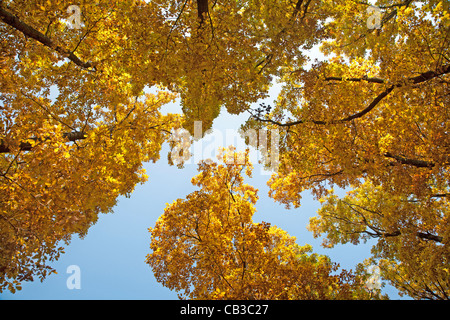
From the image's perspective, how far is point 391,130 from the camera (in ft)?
Answer: 21.4

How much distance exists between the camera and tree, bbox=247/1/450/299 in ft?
17.0

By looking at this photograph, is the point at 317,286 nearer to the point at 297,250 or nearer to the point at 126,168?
the point at 297,250

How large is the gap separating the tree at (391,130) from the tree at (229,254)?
78.7 inches

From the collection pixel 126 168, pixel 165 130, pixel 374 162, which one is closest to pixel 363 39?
pixel 374 162

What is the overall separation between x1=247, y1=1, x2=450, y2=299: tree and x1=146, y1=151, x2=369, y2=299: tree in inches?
78.7

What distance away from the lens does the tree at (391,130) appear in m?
5.19

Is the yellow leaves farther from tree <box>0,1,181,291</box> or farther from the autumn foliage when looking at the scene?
tree <box>0,1,181,291</box>

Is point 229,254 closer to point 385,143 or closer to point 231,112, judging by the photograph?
point 231,112

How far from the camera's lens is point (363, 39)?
10344 millimetres

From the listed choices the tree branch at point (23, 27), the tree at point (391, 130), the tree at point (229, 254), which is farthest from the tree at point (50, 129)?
the tree at point (391, 130)

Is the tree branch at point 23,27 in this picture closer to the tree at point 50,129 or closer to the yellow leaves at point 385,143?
the tree at point 50,129

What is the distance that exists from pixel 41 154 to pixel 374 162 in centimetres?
768
